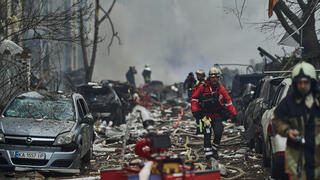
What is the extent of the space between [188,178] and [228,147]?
7644 millimetres

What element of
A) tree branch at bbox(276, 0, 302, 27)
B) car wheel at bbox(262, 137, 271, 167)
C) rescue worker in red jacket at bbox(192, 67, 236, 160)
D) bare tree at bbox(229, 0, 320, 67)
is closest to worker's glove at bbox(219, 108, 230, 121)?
rescue worker in red jacket at bbox(192, 67, 236, 160)

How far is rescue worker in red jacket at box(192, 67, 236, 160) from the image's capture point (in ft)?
32.8

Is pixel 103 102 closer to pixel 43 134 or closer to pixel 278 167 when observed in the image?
pixel 43 134

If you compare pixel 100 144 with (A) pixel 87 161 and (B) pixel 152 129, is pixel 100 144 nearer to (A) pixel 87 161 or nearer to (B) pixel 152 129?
(A) pixel 87 161

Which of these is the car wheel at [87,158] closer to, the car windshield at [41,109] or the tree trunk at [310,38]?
the car windshield at [41,109]

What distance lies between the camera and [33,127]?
930cm

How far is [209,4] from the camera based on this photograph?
54.6m

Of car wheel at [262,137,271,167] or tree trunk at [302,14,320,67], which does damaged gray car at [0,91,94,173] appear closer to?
car wheel at [262,137,271,167]

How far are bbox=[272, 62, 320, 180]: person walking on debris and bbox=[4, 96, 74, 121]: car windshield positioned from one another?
18.8 ft

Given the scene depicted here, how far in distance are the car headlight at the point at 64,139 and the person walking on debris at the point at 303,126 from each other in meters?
4.79

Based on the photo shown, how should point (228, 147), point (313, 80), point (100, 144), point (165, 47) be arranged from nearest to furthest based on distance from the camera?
point (313, 80) < point (228, 147) < point (100, 144) < point (165, 47)

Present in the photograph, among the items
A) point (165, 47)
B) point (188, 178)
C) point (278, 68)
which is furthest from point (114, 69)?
point (188, 178)

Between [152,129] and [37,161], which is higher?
[152,129]

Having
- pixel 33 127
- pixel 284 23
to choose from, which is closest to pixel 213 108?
pixel 33 127
